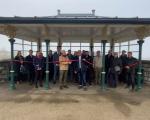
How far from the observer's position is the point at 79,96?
35.7ft

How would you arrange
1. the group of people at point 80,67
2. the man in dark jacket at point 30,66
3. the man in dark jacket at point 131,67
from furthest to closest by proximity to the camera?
the man in dark jacket at point 30,66
the group of people at point 80,67
the man in dark jacket at point 131,67

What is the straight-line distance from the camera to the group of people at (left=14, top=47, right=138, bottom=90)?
41.2 feet

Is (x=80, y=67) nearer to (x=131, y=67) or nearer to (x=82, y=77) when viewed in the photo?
(x=82, y=77)

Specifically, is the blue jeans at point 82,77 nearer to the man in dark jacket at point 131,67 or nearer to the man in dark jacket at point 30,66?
the man in dark jacket at point 131,67

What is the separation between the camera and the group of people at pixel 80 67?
1256 cm

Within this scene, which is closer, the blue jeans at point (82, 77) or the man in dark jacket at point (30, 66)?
the blue jeans at point (82, 77)

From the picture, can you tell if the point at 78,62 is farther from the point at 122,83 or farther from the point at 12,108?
the point at 12,108

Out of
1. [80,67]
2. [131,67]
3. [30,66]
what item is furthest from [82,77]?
[30,66]

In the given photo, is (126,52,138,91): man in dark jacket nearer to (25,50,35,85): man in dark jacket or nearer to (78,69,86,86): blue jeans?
(78,69,86,86): blue jeans

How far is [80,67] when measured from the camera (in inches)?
496

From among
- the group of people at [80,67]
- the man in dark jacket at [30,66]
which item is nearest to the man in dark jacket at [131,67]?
the group of people at [80,67]

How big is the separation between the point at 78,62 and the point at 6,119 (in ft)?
19.1

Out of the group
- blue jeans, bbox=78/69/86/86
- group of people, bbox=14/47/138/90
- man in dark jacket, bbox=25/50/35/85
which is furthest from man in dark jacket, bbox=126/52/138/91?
man in dark jacket, bbox=25/50/35/85

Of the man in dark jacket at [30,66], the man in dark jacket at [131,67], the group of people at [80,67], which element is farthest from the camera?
the man in dark jacket at [30,66]
